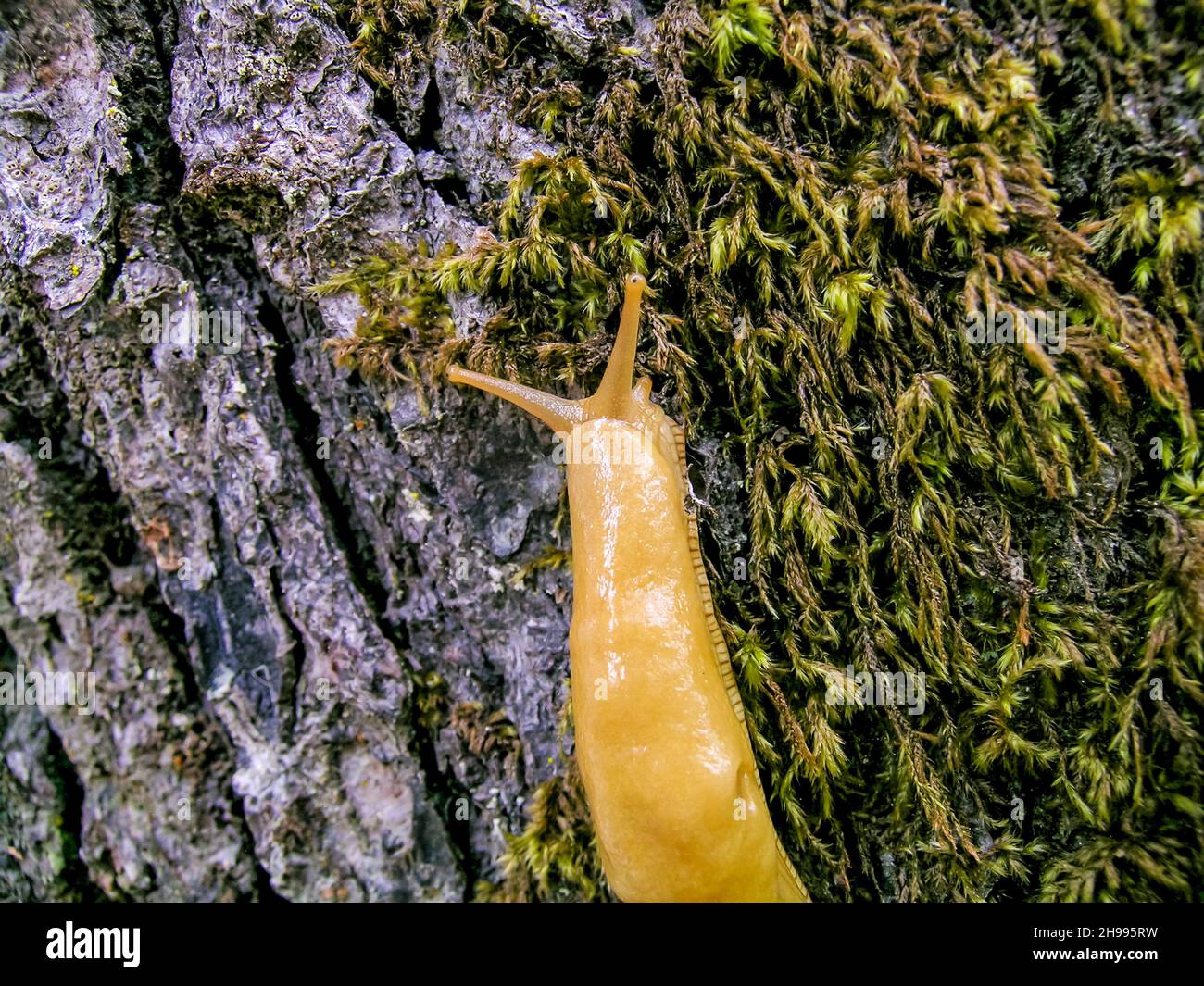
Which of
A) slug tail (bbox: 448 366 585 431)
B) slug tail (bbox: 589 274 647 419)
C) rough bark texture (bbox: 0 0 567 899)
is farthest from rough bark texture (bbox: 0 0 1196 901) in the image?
slug tail (bbox: 589 274 647 419)

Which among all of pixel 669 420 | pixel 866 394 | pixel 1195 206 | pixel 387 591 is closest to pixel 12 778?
pixel 387 591

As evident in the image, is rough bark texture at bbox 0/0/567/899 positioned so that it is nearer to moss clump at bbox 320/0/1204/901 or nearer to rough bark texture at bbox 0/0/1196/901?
rough bark texture at bbox 0/0/1196/901

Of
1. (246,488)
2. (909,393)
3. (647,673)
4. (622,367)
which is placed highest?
(622,367)

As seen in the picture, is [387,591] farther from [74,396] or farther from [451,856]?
[74,396]

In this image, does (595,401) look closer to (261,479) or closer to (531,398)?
(531,398)

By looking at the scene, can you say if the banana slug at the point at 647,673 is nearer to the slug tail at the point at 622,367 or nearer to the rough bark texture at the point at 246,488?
the slug tail at the point at 622,367

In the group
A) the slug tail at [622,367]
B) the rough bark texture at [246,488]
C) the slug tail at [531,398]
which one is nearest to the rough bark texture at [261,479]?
the rough bark texture at [246,488]

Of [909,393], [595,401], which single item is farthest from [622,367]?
[909,393]
